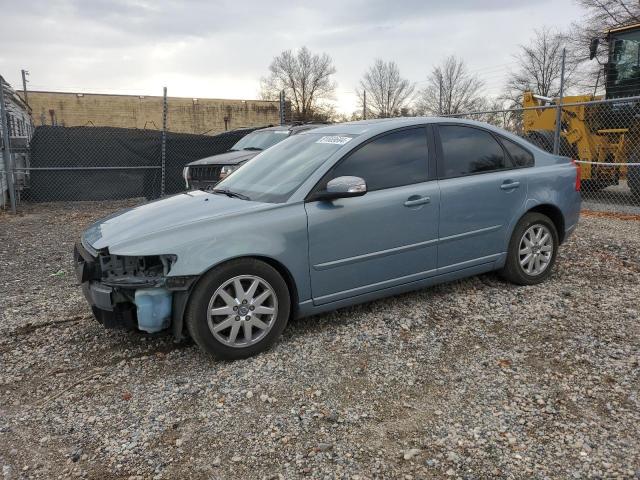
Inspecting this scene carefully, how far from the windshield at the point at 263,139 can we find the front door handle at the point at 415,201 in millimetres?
6271

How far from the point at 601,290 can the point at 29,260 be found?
6732mm

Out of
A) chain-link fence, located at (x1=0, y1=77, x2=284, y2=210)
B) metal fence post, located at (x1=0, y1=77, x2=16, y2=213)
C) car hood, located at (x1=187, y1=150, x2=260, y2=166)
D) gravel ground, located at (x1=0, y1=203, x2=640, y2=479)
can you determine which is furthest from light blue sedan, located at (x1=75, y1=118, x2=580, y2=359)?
chain-link fence, located at (x1=0, y1=77, x2=284, y2=210)

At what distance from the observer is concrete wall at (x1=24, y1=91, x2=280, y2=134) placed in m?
44.0

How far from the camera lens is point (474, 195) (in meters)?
4.30

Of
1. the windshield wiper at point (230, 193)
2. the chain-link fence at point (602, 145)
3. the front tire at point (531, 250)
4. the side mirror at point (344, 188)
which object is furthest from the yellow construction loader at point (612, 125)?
the windshield wiper at point (230, 193)

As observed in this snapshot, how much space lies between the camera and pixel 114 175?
40.2 feet

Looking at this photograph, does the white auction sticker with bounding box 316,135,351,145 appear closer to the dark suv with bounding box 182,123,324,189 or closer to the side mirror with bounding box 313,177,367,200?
the side mirror with bounding box 313,177,367,200

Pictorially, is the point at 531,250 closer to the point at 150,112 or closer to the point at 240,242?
the point at 240,242

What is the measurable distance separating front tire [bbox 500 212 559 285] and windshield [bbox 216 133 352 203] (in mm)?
1913

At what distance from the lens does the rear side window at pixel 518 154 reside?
4.64 meters

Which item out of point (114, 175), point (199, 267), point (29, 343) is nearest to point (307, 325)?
point (199, 267)

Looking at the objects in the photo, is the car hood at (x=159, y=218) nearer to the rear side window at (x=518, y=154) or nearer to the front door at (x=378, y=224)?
the front door at (x=378, y=224)

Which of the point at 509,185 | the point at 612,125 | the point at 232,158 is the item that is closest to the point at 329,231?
the point at 509,185

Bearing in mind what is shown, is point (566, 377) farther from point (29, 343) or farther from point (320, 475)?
point (29, 343)
